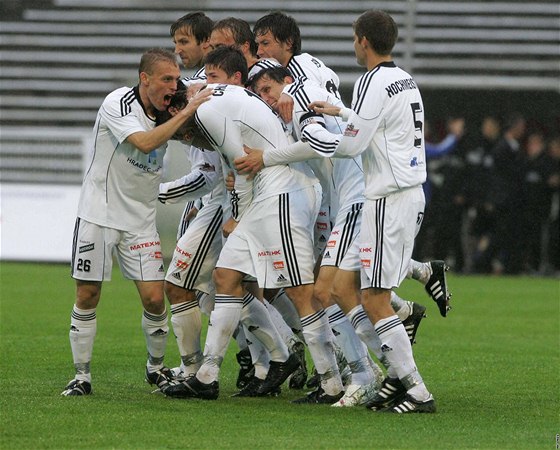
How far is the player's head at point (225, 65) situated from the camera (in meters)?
7.80

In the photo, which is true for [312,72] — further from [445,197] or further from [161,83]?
[445,197]

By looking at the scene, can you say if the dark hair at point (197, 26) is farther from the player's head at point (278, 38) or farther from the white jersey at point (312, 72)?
the white jersey at point (312, 72)

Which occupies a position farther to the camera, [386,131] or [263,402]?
[263,402]

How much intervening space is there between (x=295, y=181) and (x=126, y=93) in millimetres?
1264

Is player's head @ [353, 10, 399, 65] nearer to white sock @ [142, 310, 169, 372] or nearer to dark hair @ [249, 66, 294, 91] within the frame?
dark hair @ [249, 66, 294, 91]

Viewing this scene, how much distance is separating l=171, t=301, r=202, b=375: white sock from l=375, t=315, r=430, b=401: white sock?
1.49 m

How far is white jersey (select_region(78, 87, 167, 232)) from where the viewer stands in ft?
26.2

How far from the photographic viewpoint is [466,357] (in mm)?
10477

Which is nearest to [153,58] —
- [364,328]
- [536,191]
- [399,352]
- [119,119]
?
[119,119]

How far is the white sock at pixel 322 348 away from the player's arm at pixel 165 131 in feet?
4.76

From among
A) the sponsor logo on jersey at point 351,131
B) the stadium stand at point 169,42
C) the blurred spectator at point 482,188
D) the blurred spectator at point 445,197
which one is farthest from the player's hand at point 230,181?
the stadium stand at point 169,42

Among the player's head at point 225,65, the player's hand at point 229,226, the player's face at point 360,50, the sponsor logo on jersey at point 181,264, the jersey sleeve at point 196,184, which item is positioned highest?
the player's face at point 360,50

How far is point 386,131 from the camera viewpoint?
286 inches

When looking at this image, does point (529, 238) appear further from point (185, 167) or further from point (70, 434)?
point (70, 434)
